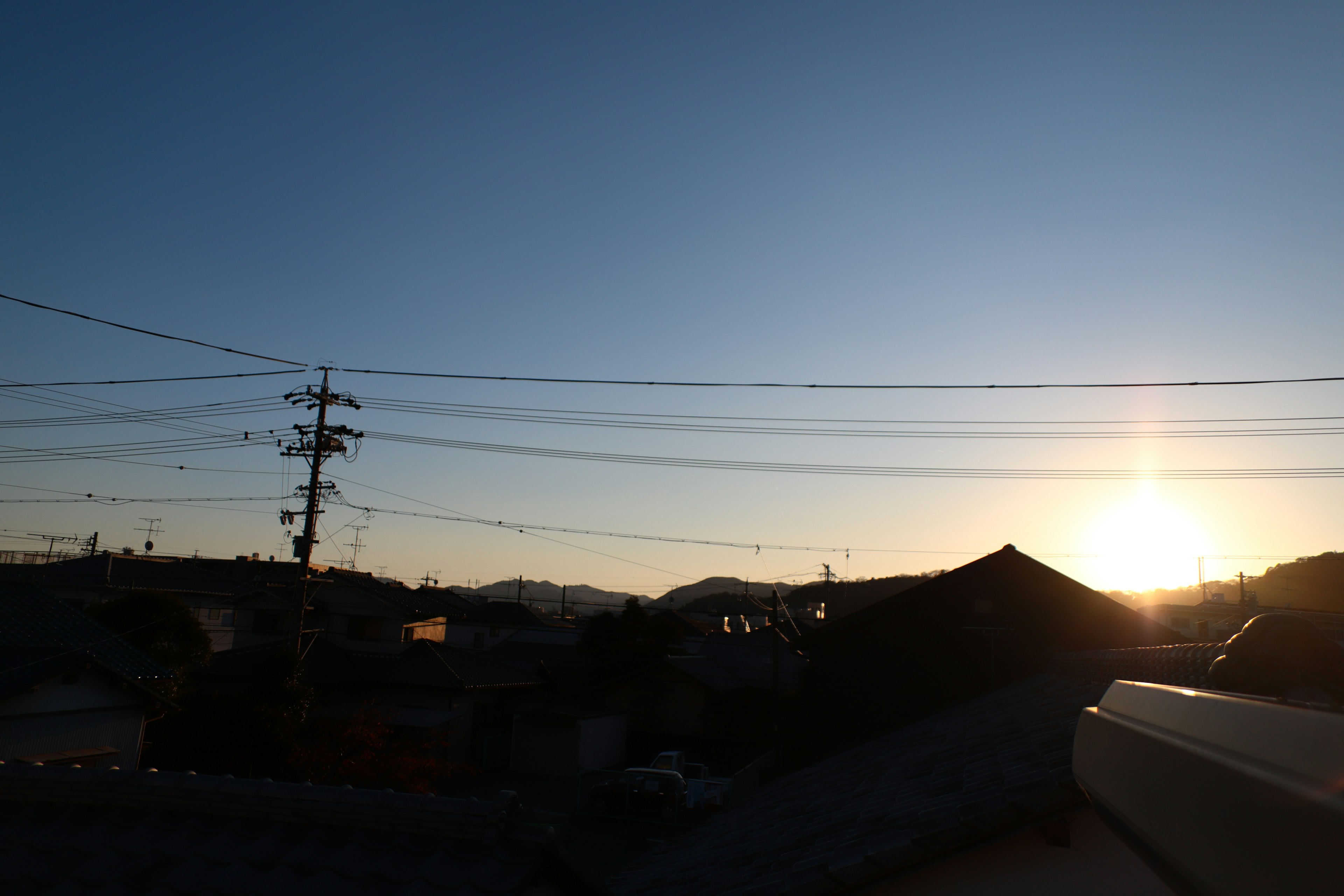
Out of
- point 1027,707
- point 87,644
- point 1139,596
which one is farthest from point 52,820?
point 1139,596

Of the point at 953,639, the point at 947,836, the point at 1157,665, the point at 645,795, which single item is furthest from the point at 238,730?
the point at 1157,665

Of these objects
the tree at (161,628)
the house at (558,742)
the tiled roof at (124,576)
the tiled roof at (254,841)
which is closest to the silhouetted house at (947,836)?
the tiled roof at (254,841)

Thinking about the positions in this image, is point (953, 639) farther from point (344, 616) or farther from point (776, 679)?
point (344, 616)

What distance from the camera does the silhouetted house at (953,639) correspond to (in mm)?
17609

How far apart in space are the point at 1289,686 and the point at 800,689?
27795mm

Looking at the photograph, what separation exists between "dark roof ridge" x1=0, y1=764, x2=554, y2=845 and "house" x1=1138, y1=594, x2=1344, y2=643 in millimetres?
18237

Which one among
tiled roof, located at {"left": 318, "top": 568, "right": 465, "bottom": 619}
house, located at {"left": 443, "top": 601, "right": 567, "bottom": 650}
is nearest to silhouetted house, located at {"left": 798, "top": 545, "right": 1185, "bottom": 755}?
tiled roof, located at {"left": 318, "top": 568, "right": 465, "bottom": 619}

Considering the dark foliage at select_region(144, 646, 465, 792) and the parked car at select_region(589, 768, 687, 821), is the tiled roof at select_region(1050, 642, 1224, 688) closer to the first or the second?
the parked car at select_region(589, 768, 687, 821)

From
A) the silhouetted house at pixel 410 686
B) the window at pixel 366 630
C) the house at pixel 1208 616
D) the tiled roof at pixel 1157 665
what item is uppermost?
the tiled roof at pixel 1157 665

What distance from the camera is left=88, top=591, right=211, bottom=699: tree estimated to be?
2502 cm

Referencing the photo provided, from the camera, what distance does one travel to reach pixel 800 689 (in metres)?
28.0

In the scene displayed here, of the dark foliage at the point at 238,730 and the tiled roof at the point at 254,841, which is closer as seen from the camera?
the tiled roof at the point at 254,841

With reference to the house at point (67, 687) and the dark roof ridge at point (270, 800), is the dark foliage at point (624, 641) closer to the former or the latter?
the house at point (67, 687)

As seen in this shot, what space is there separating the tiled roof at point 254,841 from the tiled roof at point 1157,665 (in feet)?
13.1
